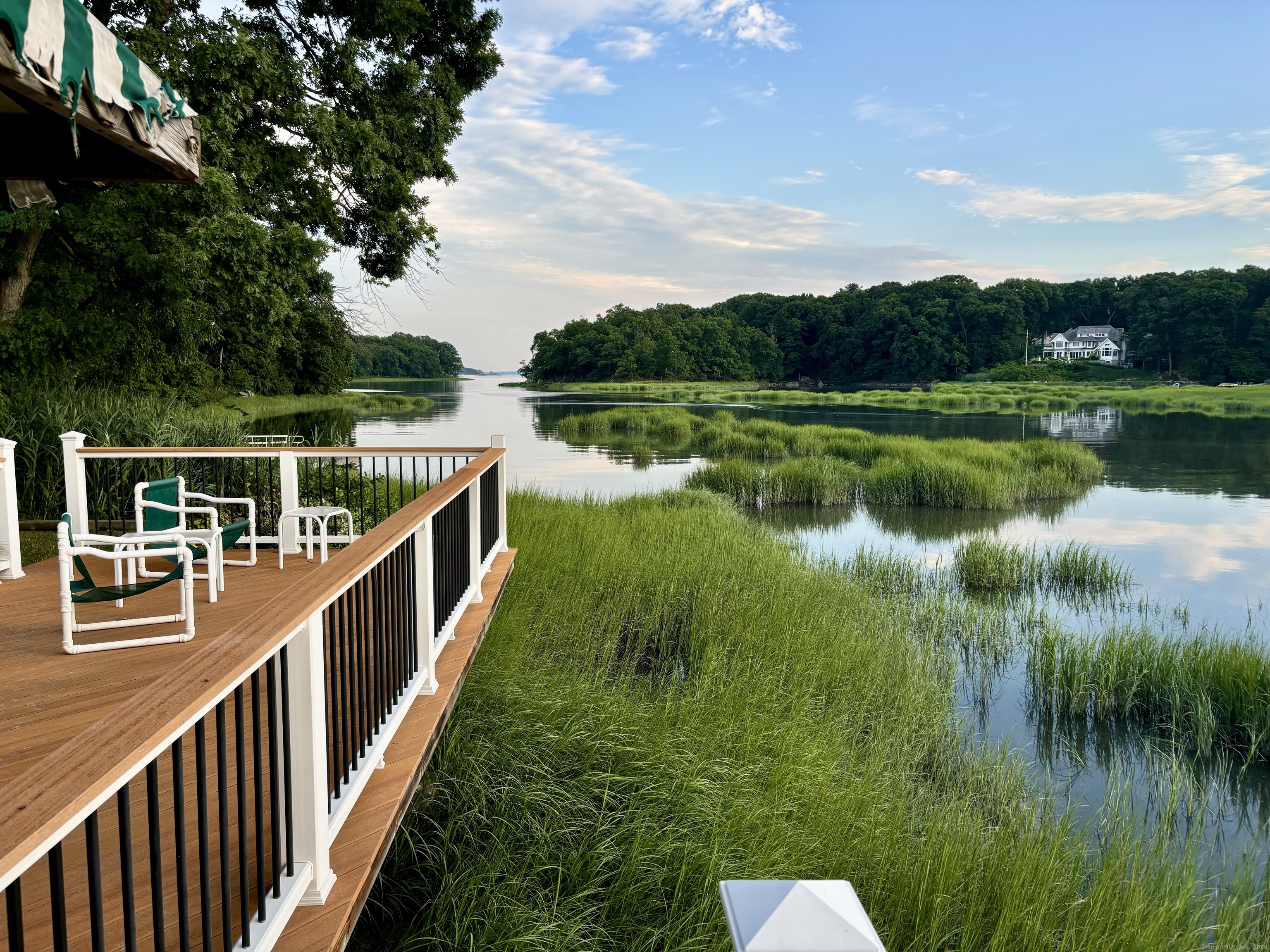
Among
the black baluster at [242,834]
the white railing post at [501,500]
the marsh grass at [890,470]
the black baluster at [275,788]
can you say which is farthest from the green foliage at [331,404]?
the black baluster at [242,834]

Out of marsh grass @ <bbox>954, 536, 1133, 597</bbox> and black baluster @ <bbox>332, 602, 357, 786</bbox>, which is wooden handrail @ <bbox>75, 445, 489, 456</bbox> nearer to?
black baluster @ <bbox>332, 602, 357, 786</bbox>

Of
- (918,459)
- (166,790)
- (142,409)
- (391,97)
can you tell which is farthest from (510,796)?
(918,459)

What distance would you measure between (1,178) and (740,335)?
11135 centimetres

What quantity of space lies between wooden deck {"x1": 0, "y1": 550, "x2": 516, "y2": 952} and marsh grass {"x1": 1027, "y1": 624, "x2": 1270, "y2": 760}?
4.71 m

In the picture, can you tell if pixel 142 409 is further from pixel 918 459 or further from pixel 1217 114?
pixel 1217 114

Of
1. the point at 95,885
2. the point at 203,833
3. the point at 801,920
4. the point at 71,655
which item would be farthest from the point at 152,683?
the point at 71,655

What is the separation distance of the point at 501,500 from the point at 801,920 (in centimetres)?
597

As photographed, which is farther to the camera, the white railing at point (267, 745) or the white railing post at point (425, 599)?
the white railing post at point (425, 599)

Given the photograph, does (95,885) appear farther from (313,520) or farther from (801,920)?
(313,520)

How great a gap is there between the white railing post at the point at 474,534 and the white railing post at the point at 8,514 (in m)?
3.26

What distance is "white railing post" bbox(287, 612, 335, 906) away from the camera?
197cm

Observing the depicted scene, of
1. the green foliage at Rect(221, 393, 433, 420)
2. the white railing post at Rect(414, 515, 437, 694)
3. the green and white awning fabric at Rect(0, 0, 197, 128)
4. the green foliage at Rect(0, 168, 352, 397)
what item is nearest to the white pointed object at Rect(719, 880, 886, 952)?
the white railing post at Rect(414, 515, 437, 694)

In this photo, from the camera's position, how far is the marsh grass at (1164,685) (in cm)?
588

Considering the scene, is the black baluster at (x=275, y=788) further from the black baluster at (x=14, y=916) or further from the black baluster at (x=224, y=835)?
the black baluster at (x=14, y=916)
